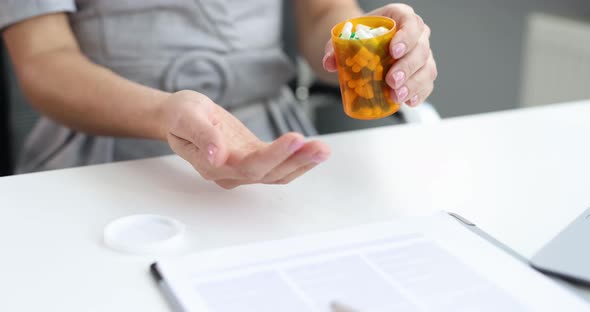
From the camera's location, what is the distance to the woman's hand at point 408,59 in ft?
2.32

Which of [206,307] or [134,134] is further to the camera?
[134,134]

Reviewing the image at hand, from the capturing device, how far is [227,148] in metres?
0.68

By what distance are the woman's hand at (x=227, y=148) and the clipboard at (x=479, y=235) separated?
128 mm

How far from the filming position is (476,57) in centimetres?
177

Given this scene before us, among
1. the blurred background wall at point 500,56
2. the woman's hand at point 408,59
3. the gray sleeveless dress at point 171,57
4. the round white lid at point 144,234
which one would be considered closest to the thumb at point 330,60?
the woman's hand at point 408,59

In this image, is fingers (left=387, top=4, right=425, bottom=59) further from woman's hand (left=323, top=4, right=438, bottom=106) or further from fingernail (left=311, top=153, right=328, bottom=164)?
fingernail (left=311, top=153, right=328, bottom=164)

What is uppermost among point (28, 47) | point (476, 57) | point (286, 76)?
point (28, 47)

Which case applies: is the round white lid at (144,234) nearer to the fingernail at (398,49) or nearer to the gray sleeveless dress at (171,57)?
the fingernail at (398,49)

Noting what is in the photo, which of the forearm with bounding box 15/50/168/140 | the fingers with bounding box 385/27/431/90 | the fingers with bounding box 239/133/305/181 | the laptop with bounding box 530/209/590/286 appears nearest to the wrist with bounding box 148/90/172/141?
the forearm with bounding box 15/50/168/140

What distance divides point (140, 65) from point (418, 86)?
1.49ft

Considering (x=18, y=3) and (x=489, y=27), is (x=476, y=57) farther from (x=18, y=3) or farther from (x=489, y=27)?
(x=18, y=3)

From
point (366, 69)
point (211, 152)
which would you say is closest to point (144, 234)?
point (211, 152)

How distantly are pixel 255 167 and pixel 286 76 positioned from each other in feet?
1.64

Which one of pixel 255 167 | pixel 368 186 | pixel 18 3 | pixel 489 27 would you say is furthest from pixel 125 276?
pixel 489 27
